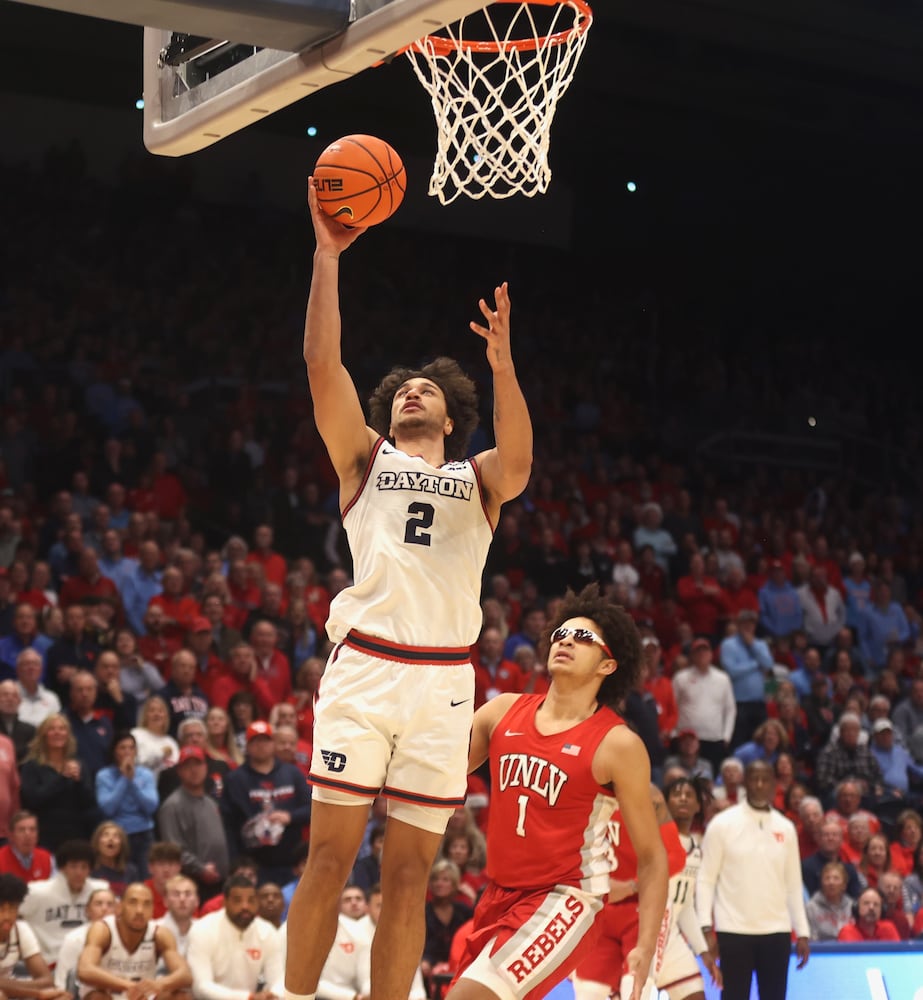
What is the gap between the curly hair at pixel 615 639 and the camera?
18.6 ft

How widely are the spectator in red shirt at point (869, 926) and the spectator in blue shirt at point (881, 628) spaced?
4350 mm

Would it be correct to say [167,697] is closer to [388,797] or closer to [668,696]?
[668,696]

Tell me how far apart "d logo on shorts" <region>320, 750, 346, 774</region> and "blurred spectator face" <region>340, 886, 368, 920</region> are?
465 cm

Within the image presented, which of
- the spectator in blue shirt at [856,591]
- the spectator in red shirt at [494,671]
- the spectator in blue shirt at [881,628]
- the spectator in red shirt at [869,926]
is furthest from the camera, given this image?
the spectator in blue shirt at [856,591]

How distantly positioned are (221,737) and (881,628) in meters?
A: 7.32

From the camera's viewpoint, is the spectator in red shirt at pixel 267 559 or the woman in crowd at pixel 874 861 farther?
the spectator in red shirt at pixel 267 559

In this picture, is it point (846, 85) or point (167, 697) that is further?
point (846, 85)

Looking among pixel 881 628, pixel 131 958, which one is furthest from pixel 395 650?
pixel 881 628

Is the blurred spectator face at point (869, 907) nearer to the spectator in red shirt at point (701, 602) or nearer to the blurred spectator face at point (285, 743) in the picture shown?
the spectator in red shirt at point (701, 602)

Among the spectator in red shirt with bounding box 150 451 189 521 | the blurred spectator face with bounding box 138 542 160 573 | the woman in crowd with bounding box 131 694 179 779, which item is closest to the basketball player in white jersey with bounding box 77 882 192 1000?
the woman in crowd with bounding box 131 694 179 779

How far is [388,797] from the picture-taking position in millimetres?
4422

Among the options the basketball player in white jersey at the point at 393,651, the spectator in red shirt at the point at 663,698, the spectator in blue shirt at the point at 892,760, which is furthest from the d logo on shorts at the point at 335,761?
the spectator in blue shirt at the point at 892,760

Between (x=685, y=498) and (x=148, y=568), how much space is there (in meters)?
6.24

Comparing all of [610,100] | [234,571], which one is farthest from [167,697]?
[610,100]
